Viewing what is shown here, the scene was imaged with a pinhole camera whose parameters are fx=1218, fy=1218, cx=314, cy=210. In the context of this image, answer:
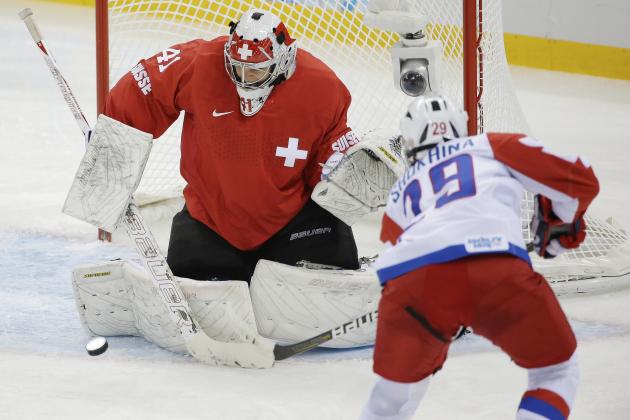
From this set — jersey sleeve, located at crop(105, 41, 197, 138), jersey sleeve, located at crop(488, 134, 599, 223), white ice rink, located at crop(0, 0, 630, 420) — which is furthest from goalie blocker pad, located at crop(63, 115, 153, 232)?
jersey sleeve, located at crop(488, 134, 599, 223)

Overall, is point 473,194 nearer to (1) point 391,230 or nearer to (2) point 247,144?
(1) point 391,230

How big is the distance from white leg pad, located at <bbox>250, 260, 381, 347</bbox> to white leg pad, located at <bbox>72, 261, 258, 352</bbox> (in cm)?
6

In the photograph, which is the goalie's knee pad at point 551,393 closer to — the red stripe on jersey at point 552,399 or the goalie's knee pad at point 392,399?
the red stripe on jersey at point 552,399

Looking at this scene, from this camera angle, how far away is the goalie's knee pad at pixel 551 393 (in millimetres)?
2246

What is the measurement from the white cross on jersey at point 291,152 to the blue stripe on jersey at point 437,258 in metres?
1.08

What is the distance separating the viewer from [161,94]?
134 inches

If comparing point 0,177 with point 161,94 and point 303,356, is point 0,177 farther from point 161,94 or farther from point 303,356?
point 303,356

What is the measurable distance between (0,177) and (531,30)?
4.37m

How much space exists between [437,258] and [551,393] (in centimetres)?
33

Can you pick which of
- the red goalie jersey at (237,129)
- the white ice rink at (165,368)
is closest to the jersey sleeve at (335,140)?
the red goalie jersey at (237,129)

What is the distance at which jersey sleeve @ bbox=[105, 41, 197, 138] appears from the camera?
3.41 m

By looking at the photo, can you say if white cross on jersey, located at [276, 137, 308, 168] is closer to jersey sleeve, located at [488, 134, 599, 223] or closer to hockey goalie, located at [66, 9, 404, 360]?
hockey goalie, located at [66, 9, 404, 360]

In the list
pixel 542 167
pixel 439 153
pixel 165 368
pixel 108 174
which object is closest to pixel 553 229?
pixel 542 167

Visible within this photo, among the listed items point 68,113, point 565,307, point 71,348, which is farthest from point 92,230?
point 68,113
